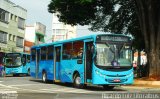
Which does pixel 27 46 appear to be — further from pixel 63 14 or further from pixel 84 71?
pixel 84 71

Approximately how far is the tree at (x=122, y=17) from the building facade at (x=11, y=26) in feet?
78.0

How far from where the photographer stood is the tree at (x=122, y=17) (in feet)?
110

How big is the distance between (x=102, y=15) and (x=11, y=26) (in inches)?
1166

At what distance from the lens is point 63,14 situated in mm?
40031

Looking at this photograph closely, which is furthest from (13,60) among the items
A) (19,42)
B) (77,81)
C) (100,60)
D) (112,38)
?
(19,42)

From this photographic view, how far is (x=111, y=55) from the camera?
23641 millimetres

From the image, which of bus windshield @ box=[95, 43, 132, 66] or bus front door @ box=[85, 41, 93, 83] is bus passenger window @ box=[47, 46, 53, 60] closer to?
bus front door @ box=[85, 41, 93, 83]

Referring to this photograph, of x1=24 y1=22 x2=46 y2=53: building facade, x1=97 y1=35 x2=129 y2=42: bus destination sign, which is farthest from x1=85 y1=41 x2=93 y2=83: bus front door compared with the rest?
x1=24 y1=22 x2=46 y2=53: building facade

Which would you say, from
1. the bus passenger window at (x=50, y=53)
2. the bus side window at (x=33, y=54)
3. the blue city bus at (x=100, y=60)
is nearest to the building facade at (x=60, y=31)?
the bus side window at (x=33, y=54)

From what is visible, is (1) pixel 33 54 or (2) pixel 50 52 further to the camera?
(1) pixel 33 54

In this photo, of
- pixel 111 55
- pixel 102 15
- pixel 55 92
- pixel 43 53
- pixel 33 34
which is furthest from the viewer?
pixel 33 34

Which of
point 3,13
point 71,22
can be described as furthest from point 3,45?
point 71,22

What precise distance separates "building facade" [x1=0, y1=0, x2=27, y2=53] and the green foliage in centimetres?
2347

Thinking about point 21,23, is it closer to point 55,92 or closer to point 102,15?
point 102,15
